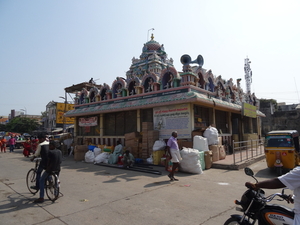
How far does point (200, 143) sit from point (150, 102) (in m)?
3.81

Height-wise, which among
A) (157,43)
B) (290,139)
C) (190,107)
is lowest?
(290,139)

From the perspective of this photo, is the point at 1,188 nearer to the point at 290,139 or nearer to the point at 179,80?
the point at 179,80

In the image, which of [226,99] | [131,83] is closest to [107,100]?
[131,83]

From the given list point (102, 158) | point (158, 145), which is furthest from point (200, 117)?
point (102, 158)

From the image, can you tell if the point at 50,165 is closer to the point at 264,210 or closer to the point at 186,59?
the point at 264,210

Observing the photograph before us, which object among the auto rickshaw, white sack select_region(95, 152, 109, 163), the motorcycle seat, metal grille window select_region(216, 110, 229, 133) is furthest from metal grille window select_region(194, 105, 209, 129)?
the motorcycle seat

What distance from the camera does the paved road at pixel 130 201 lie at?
4305 millimetres

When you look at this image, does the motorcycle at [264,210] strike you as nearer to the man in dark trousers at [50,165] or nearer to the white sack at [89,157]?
the man in dark trousers at [50,165]

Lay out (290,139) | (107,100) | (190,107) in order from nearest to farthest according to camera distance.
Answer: (290,139) → (190,107) → (107,100)

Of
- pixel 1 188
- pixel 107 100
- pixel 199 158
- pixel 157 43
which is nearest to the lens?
pixel 1 188

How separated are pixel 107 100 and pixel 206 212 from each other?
40.0ft

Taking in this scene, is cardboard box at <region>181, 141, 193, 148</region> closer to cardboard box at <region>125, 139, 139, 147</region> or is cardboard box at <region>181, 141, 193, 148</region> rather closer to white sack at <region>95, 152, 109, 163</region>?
cardboard box at <region>125, 139, 139, 147</region>

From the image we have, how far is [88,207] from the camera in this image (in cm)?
496

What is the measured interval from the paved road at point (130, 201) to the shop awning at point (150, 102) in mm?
4017
